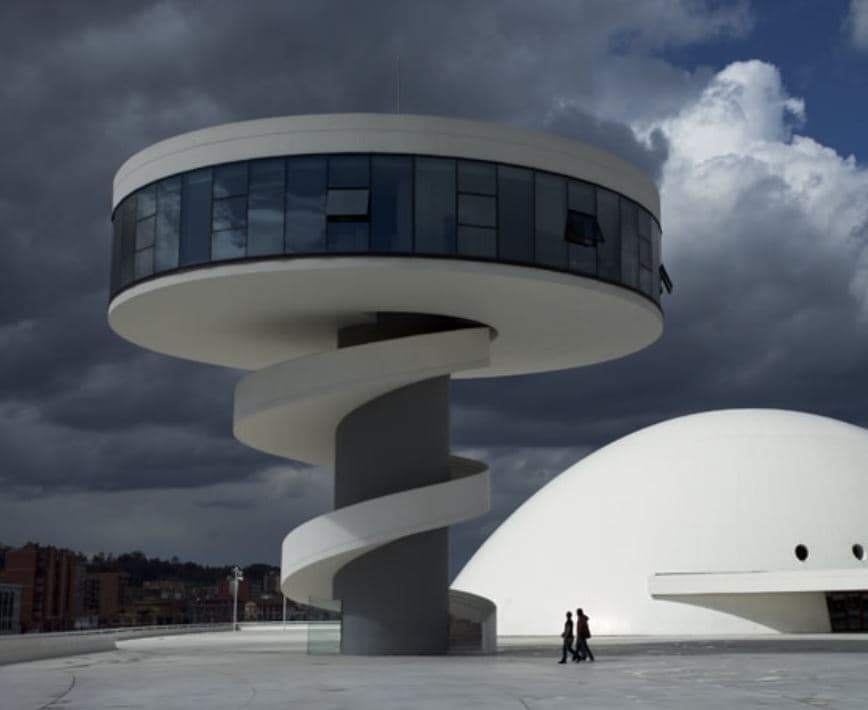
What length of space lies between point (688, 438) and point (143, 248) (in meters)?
34.5

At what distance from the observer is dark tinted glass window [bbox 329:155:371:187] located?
3069 centimetres

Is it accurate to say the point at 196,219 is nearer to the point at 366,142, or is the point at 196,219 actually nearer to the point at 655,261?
the point at 366,142

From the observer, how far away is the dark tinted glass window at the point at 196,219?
31469 millimetres

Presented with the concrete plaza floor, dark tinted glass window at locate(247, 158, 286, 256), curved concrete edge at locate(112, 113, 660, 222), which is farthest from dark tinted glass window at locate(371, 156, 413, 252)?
the concrete plaza floor

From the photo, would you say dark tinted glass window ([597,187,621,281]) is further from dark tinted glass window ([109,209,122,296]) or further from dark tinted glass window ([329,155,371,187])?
dark tinted glass window ([109,209,122,296])

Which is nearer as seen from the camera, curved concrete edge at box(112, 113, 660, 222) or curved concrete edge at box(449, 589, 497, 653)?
curved concrete edge at box(112, 113, 660, 222)

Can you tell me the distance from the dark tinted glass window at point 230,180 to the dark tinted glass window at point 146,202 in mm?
2227

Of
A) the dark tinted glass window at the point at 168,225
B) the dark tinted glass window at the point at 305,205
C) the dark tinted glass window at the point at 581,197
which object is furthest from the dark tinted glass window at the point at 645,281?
the dark tinted glass window at the point at 168,225

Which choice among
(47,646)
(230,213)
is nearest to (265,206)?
(230,213)

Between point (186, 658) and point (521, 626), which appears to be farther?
point (521, 626)

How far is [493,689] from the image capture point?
21.4 meters

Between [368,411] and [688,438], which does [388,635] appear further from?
[688,438]

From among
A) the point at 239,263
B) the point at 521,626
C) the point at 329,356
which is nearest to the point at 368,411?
the point at 329,356

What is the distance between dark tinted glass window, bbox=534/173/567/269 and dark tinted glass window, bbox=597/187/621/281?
1.36 meters
